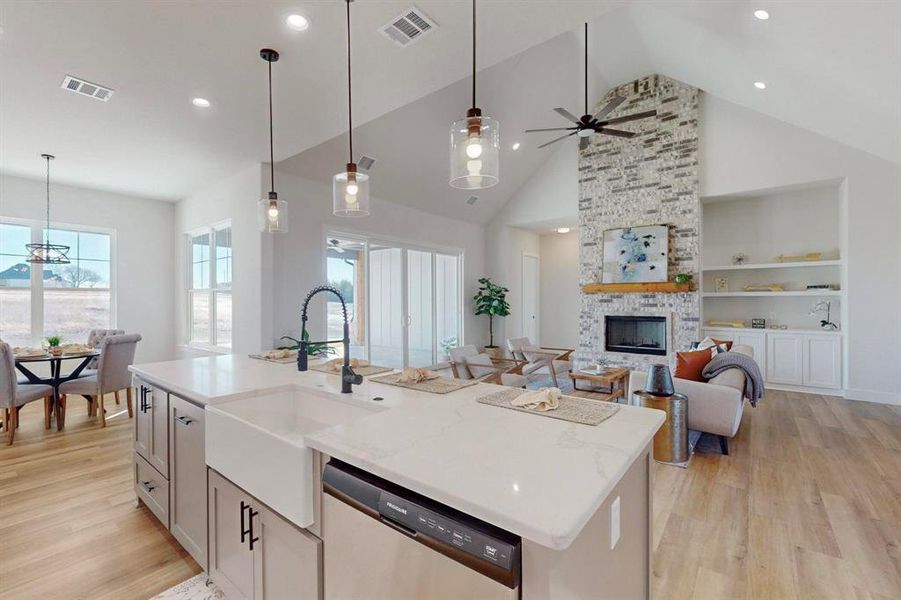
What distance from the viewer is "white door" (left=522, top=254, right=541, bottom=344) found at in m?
8.95

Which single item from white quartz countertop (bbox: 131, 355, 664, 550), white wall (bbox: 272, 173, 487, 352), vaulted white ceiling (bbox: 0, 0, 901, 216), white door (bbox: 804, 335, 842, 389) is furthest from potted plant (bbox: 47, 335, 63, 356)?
white door (bbox: 804, 335, 842, 389)

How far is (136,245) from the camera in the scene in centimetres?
609

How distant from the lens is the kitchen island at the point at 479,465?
831 mm

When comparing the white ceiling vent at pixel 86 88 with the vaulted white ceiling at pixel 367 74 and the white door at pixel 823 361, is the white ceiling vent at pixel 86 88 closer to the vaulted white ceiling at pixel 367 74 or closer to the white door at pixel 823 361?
the vaulted white ceiling at pixel 367 74

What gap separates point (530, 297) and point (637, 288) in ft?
10.1

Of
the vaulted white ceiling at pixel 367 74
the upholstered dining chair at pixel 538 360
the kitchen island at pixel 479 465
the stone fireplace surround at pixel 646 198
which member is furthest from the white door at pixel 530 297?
the kitchen island at pixel 479 465

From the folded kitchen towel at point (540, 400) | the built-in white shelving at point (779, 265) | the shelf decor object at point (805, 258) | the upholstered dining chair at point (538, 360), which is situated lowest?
the upholstered dining chair at point (538, 360)

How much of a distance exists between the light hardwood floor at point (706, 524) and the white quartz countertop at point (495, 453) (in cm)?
112

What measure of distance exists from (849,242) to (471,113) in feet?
20.2

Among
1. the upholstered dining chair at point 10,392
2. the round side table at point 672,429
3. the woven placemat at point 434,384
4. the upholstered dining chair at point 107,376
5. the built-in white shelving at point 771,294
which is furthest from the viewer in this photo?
the built-in white shelving at point 771,294

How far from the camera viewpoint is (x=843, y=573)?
197 centimetres

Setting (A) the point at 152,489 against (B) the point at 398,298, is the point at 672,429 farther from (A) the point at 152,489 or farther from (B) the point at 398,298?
(B) the point at 398,298

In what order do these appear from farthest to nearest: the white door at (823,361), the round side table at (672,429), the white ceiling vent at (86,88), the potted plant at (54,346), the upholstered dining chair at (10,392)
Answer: the white door at (823,361) < the potted plant at (54,346) < the upholstered dining chair at (10,392) < the round side table at (672,429) < the white ceiling vent at (86,88)

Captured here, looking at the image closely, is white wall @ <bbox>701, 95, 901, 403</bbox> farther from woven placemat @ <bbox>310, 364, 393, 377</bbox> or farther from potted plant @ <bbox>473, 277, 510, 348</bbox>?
woven placemat @ <bbox>310, 364, 393, 377</bbox>
